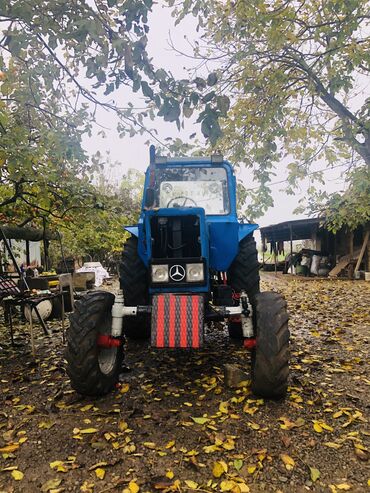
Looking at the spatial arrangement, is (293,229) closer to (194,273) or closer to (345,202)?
(345,202)

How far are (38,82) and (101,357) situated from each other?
2.90m

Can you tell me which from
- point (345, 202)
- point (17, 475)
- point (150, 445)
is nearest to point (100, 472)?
point (150, 445)

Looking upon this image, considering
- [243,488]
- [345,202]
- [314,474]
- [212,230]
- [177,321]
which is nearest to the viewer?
[243,488]

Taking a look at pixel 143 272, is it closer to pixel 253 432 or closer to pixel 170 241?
pixel 170 241

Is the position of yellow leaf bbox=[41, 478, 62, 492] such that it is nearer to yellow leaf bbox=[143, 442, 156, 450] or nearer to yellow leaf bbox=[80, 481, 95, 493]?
yellow leaf bbox=[80, 481, 95, 493]

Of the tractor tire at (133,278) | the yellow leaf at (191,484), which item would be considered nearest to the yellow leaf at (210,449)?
the yellow leaf at (191,484)

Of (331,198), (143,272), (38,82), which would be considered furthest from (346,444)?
(331,198)

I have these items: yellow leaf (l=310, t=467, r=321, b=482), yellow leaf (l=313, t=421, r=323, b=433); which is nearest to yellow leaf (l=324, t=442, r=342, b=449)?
yellow leaf (l=313, t=421, r=323, b=433)

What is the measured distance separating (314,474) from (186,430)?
3.22 ft

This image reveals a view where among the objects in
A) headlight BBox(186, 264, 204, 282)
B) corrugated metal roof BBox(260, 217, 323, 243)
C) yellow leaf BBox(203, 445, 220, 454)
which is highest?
corrugated metal roof BBox(260, 217, 323, 243)

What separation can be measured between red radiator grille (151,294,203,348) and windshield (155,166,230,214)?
6.10ft

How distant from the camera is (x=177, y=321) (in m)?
3.30

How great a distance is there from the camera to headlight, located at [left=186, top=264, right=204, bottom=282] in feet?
12.3

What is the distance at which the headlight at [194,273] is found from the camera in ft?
12.3
